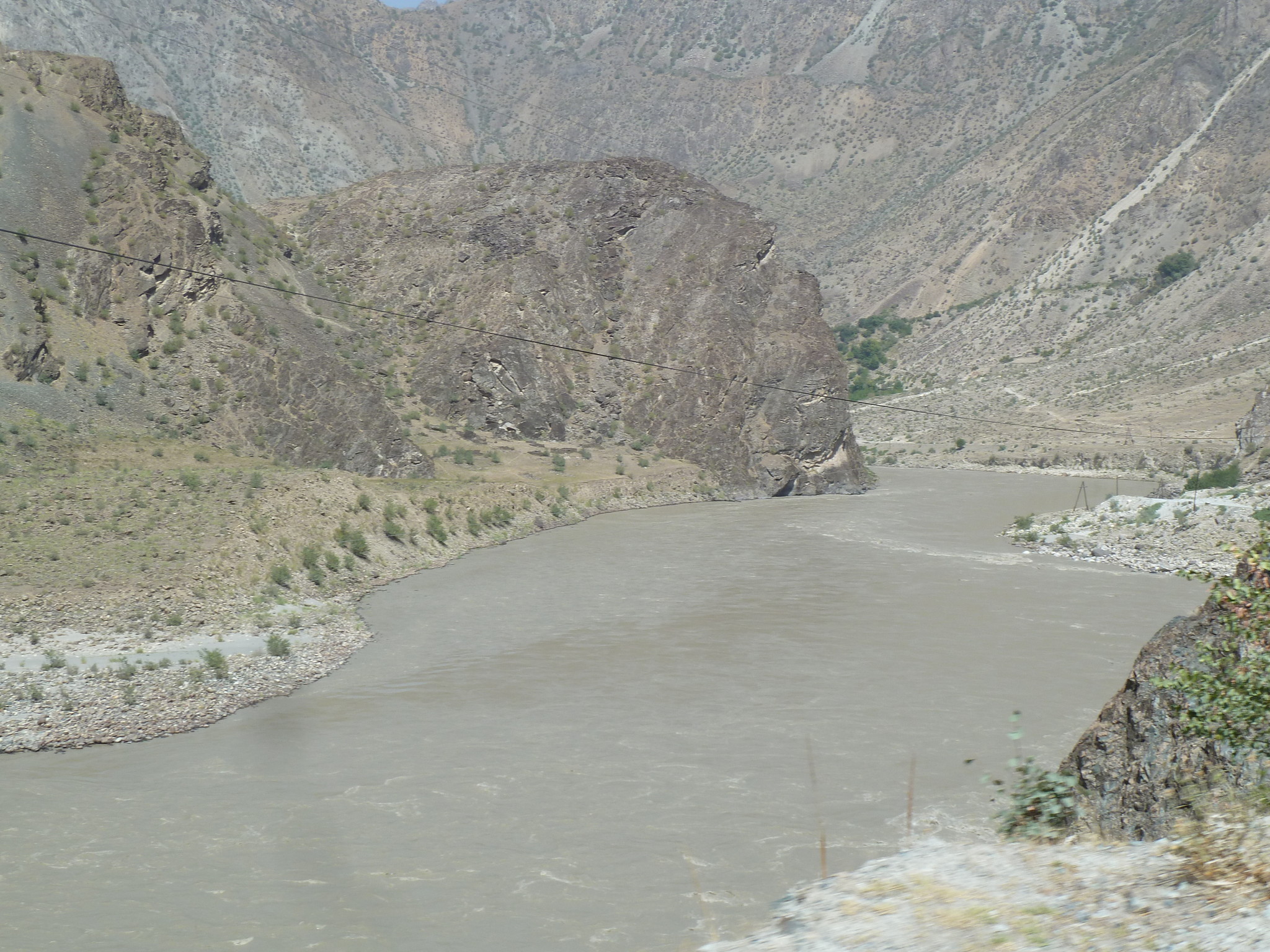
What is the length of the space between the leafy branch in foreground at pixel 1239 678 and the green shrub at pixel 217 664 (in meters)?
16.8

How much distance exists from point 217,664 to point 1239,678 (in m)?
17.5

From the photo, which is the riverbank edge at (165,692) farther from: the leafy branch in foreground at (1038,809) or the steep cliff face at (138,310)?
the steep cliff face at (138,310)

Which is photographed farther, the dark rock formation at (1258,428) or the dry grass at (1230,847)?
the dark rock formation at (1258,428)

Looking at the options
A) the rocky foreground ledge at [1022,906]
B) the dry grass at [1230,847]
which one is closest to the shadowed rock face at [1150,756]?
the dry grass at [1230,847]

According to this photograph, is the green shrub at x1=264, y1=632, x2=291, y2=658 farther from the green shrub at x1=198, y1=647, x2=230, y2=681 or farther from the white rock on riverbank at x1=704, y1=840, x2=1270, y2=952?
the white rock on riverbank at x1=704, y1=840, x2=1270, y2=952

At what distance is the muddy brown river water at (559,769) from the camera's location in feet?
39.2

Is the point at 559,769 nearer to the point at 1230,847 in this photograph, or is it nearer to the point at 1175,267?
the point at 1230,847

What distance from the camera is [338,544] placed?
1201 inches

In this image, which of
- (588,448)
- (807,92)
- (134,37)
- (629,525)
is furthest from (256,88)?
(629,525)

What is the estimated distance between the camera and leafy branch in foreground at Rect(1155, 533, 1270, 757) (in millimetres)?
7348

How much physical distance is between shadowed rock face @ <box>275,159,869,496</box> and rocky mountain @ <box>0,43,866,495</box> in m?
0.12

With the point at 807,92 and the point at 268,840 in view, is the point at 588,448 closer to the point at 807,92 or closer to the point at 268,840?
the point at 268,840

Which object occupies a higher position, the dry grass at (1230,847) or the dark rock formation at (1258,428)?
the dark rock formation at (1258,428)

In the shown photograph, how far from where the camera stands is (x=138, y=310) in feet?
134
